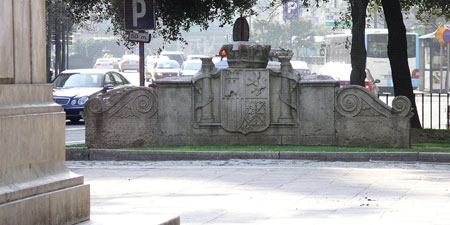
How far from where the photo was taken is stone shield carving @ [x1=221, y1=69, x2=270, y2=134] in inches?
583

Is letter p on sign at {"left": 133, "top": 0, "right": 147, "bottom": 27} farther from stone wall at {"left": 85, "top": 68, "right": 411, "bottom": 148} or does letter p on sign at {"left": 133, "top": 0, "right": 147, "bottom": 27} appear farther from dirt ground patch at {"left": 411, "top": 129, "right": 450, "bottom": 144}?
dirt ground patch at {"left": 411, "top": 129, "right": 450, "bottom": 144}

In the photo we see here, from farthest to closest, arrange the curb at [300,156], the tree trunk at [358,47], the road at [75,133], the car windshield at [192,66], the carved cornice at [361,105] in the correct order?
the car windshield at [192,66]
the tree trunk at [358,47]
the road at [75,133]
the carved cornice at [361,105]
the curb at [300,156]

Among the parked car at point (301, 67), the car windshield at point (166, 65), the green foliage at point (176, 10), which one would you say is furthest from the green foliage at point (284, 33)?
the green foliage at point (176, 10)

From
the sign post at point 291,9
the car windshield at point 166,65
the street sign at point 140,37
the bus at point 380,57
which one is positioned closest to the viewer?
the street sign at point 140,37

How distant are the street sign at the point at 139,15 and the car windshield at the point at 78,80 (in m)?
8.19

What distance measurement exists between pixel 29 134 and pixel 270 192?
4852 millimetres

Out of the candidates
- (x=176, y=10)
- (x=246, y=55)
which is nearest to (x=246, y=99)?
(x=246, y=55)

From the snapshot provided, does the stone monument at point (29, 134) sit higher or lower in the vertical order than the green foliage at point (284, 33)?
lower

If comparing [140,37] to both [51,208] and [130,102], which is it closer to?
[130,102]

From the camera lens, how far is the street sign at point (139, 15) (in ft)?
56.1

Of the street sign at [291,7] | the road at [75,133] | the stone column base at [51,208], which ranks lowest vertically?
the road at [75,133]

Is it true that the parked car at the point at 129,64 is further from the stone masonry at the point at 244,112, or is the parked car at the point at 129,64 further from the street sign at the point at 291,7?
the stone masonry at the point at 244,112

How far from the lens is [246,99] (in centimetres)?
1480

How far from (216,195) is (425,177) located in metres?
2.97
